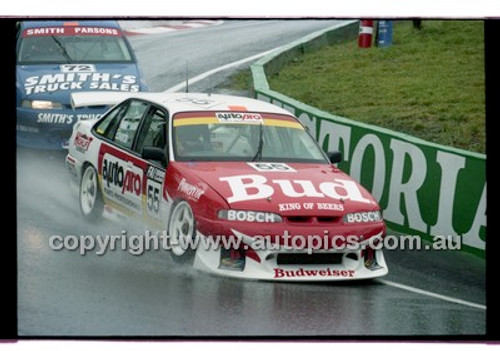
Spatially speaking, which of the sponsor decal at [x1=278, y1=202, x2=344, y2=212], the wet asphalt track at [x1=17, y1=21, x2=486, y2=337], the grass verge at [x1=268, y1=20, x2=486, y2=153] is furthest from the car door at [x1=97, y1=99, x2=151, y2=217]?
the grass verge at [x1=268, y1=20, x2=486, y2=153]

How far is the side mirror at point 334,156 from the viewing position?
14039 millimetres

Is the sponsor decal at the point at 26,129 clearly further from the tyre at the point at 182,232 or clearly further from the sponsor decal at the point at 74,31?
the tyre at the point at 182,232

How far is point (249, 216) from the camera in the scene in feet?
42.7

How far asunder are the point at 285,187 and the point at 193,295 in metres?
1.16

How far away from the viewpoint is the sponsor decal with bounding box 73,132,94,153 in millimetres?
14828

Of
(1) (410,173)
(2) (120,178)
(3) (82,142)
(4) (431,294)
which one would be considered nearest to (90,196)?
(2) (120,178)

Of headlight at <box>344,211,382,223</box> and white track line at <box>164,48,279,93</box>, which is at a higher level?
white track line at <box>164,48,279,93</box>

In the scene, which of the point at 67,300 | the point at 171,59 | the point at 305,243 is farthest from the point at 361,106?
the point at 67,300

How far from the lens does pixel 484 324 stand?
13141 mm

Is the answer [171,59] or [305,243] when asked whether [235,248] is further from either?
[171,59]

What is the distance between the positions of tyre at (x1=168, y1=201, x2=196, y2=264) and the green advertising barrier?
1679mm

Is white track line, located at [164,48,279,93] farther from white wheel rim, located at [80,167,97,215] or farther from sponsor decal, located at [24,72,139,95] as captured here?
white wheel rim, located at [80,167,97,215]

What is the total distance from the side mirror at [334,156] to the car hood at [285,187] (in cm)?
17

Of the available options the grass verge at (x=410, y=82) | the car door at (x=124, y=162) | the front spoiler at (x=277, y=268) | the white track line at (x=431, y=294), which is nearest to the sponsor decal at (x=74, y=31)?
the car door at (x=124, y=162)
